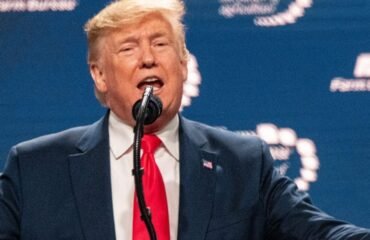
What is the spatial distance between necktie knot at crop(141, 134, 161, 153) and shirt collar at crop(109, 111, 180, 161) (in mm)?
15

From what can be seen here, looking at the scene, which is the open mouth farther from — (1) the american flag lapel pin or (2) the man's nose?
(1) the american flag lapel pin

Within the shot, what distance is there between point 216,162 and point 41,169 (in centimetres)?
33

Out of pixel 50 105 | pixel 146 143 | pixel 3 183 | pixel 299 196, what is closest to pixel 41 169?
pixel 3 183

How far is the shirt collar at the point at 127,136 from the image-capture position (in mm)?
1860

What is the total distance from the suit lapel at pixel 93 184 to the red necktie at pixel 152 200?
0.17 feet

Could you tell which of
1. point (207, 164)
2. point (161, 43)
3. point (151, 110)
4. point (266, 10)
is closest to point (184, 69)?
point (161, 43)

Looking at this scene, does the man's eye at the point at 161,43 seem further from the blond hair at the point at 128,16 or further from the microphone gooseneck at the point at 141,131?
the microphone gooseneck at the point at 141,131

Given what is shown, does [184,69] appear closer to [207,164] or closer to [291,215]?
[207,164]

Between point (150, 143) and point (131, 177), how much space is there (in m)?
0.08

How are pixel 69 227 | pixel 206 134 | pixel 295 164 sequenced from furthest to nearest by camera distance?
1. pixel 295 164
2. pixel 206 134
3. pixel 69 227

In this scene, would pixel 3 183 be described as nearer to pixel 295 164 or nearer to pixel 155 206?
pixel 155 206

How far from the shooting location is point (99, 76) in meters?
1.93

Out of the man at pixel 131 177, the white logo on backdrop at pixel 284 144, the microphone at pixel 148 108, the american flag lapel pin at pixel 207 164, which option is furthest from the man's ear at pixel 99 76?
the white logo on backdrop at pixel 284 144

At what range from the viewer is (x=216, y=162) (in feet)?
6.07
